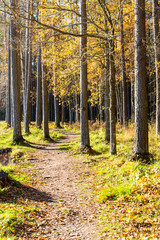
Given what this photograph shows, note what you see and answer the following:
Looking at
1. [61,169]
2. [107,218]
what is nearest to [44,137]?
[61,169]

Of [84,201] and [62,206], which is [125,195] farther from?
[62,206]

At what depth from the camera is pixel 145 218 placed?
4.48 metres

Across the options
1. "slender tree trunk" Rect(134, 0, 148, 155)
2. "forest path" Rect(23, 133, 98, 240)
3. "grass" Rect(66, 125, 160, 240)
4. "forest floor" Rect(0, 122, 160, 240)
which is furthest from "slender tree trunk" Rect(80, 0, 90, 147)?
"slender tree trunk" Rect(134, 0, 148, 155)

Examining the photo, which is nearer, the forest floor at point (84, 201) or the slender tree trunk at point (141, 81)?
the forest floor at point (84, 201)

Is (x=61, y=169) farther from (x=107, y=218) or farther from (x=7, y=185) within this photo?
(x=107, y=218)

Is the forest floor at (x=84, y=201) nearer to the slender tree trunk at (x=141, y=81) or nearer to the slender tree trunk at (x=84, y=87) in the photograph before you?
the slender tree trunk at (x=141, y=81)

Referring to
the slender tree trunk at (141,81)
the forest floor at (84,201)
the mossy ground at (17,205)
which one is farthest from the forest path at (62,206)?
the slender tree trunk at (141,81)

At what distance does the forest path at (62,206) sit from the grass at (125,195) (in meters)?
0.29

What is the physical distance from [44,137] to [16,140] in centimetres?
262

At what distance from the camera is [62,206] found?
19.0 ft

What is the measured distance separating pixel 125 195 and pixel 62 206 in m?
1.66

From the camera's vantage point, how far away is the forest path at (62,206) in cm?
446

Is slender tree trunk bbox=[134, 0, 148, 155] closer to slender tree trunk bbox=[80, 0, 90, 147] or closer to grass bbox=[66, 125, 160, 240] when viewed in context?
grass bbox=[66, 125, 160, 240]

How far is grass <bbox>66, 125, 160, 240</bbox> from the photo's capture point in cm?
427
